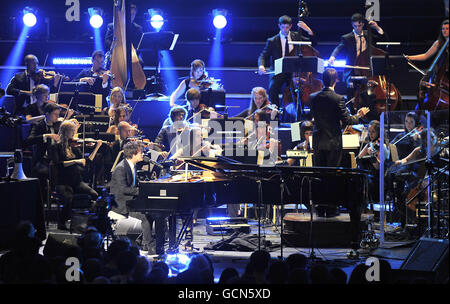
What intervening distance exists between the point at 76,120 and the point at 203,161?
322 cm

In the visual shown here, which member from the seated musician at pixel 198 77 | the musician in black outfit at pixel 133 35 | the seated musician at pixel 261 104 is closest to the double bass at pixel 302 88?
the seated musician at pixel 261 104

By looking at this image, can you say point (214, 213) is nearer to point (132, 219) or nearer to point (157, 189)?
point (132, 219)

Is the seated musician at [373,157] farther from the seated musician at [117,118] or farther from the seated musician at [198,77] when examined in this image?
the seated musician at [117,118]

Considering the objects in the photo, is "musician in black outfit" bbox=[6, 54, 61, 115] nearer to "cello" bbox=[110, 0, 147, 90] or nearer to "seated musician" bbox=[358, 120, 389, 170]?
"cello" bbox=[110, 0, 147, 90]

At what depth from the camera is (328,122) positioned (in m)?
8.28

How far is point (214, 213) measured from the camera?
392 inches

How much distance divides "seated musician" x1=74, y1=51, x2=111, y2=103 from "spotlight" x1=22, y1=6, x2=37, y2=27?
3.09 metres

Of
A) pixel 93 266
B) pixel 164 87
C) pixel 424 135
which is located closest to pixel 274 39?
pixel 164 87

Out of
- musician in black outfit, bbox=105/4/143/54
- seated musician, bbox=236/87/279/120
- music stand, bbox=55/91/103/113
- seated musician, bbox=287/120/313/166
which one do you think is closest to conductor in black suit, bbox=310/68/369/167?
seated musician, bbox=287/120/313/166

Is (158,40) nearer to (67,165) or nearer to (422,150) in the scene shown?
(67,165)

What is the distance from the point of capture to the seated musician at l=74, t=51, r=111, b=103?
33.6ft

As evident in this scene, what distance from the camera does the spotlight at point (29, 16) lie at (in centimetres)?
1262

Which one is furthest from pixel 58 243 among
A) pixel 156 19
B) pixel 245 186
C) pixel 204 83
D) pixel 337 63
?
pixel 156 19
